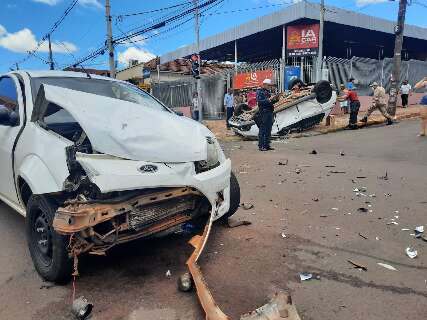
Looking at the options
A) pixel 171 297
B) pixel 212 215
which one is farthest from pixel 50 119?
pixel 171 297

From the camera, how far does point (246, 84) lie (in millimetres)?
20422

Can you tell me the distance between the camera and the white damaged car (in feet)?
9.57

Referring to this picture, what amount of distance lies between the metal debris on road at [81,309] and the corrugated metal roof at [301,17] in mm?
20660

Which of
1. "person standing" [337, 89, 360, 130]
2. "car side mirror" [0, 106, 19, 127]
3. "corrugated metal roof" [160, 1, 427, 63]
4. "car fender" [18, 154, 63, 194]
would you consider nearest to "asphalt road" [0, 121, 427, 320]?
"car fender" [18, 154, 63, 194]

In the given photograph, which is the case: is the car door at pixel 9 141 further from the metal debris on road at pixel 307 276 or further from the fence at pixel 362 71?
the fence at pixel 362 71

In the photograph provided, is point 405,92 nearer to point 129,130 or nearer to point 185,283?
point 129,130

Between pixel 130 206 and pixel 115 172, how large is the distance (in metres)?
0.27

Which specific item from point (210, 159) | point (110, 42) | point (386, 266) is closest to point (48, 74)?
point (210, 159)

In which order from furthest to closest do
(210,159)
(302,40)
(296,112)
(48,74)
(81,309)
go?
1. (302,40)
2. (296,112)
3. (48,74)
4. (210,159)
5. (81,309)

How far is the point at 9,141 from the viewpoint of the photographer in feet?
13.2

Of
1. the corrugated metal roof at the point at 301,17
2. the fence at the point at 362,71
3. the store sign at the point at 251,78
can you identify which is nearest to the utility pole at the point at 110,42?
the store sign at the point at 251,78

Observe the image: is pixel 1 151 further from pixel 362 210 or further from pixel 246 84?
pixel 246 84

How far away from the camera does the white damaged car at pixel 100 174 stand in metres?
2.92

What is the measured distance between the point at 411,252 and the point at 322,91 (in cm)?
1025
